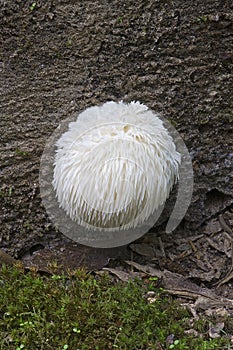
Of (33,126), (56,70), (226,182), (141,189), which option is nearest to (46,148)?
(33,126)

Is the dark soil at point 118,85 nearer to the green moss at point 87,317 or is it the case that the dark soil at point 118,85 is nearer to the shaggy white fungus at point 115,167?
the shaggy white fungus at point 115,167

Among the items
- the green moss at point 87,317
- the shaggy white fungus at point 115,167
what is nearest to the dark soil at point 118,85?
the shaggy white fungus at point 115,167

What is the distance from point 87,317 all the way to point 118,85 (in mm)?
1183

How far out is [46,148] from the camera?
104 inches

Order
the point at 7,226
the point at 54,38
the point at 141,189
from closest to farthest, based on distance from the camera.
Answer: the point at 141,189
the point at 54,38
the point at 7,226

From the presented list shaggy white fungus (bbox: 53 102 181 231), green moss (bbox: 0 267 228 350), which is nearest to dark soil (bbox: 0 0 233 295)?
shaggy white fungus (bbox: 53 102 181 231)

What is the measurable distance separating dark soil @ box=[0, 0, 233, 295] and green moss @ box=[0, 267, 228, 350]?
36 cm

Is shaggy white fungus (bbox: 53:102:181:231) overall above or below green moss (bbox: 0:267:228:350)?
above

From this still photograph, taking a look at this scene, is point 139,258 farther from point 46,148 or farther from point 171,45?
point 171,45

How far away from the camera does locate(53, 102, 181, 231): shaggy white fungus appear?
2242 millimetres

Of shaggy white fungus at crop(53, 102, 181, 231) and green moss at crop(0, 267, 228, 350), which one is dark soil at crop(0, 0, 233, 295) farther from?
green moss at crop(0, 267, 228, 350)

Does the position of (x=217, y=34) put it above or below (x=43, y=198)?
above

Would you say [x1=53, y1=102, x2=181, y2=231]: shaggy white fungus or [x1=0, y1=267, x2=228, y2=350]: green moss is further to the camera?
[x1=53, y1=102, x2=181, y2=231]: shaggy white fungus

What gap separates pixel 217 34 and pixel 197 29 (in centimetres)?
11
